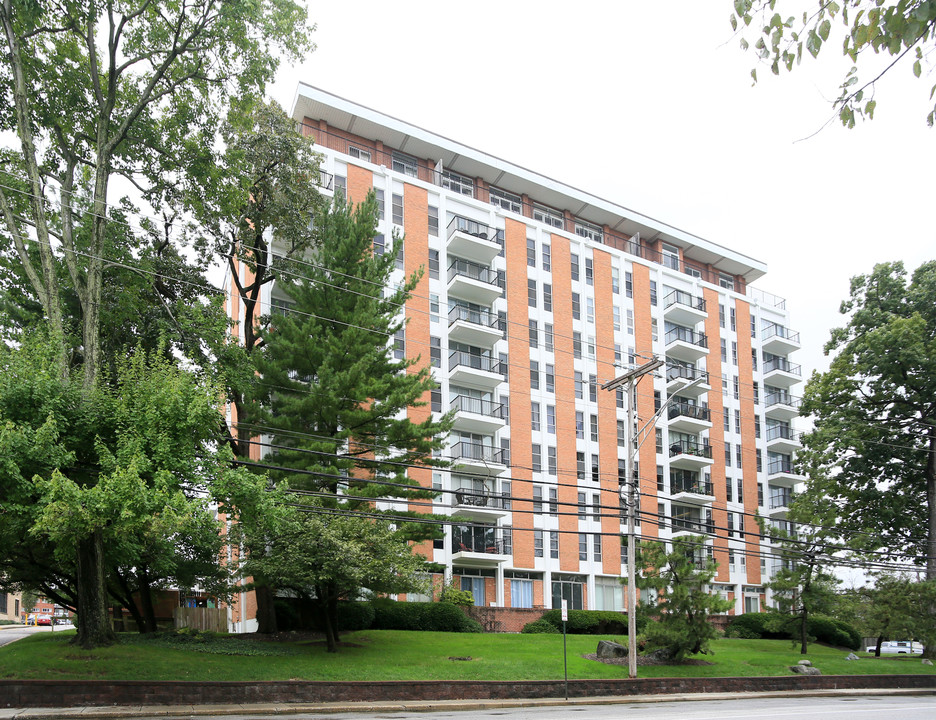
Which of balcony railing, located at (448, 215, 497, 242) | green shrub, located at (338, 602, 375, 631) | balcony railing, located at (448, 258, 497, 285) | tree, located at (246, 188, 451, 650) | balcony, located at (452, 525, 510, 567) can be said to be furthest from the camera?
balcony railing, located at (448, 215, 497, 242)

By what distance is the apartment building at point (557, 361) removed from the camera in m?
46.8

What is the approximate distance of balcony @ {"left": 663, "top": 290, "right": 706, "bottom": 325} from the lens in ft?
194

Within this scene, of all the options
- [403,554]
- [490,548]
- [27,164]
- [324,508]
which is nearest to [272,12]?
[27,164]

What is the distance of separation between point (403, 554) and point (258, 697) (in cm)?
663

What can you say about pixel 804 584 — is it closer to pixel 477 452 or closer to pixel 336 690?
pixel 477 452

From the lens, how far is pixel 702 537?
3080 centimetres

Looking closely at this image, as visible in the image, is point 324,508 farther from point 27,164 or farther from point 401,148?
point 401,148

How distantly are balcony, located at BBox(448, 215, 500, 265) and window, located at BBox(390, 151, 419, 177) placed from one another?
424cm

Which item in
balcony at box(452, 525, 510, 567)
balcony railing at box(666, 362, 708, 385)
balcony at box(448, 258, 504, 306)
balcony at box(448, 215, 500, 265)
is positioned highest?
balcony at box(448, 215, 500, 265)

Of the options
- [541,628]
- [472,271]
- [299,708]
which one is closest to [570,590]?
[541,628]

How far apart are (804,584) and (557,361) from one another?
20.9m

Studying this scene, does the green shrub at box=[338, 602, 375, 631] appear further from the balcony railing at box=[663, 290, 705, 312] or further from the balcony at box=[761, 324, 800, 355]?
the balcony at box=[761, 324, 800, 355]

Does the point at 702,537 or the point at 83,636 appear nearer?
the point at 83,636

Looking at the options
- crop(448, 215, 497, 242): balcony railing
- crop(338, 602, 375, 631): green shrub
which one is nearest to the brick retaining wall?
crop(338, 602, 375, 631): green shrub
